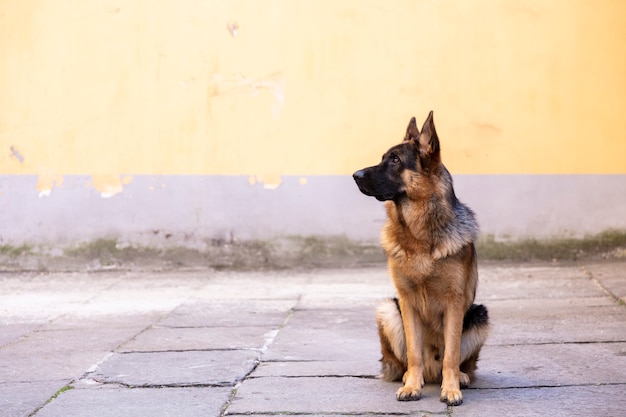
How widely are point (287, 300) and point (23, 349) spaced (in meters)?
2.82

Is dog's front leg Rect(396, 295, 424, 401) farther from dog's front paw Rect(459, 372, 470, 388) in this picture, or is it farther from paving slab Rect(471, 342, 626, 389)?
paving slab Rect(471, 342, 626, 389)

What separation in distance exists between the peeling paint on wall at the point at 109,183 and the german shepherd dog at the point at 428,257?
6.31 metres

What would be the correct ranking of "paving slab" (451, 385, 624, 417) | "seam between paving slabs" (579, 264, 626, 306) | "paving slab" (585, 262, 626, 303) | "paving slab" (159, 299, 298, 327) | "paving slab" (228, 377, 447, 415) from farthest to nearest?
"paving slab" (585, 262, 626, 303) → "seam between paving slabs" (579, 264, 626, 306) → "paving slab" (159, 299, 298, 327) → "paving slab" (228, 377, 447, 415) → "paving slab" (451, 385, 624, 417)

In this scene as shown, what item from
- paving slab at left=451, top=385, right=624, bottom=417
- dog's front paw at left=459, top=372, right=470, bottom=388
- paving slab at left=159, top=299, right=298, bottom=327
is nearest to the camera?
paving slab at left=451, top=385, right=624, bottom=417

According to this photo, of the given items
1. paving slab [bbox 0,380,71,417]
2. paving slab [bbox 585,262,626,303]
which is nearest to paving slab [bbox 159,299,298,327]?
paving slab [bbox 0,380,71,417]

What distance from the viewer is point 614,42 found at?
10.9m

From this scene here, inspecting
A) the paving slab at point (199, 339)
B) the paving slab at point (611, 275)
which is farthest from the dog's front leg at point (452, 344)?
the paving slab at point (611, 275)

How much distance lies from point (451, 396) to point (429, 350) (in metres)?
0.46

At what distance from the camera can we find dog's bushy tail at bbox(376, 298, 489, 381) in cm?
548

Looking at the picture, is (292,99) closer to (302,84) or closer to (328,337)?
(302,84)

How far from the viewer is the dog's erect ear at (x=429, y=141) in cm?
525

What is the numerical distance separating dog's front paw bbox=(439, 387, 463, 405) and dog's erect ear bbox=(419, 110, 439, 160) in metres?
1.29

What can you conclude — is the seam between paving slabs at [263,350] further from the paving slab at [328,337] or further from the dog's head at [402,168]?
the dog's head at [402,168]

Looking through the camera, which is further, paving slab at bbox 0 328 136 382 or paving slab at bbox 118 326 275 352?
paving slab at bbox 118 326 275 352
